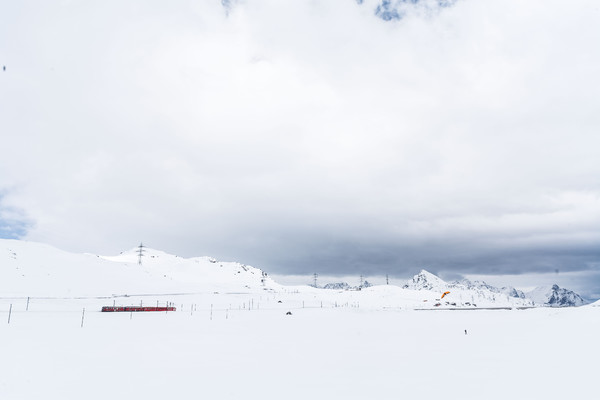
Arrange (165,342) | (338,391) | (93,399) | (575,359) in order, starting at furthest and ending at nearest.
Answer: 1. (165,342)
2. (575,359)
3. (338,391)
4. (93,399)

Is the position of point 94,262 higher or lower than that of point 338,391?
higher

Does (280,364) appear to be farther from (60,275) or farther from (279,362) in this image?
(60,275)

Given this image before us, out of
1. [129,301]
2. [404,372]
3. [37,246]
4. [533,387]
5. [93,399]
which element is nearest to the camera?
[93,399]

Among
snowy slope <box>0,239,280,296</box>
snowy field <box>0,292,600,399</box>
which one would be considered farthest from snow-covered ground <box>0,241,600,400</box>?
snowy slope <box>0,239,280,296</box>

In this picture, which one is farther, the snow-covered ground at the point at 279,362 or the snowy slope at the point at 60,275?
the snowy slope at the point at 60,275

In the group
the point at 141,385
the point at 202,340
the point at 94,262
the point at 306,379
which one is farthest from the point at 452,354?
the point at 94,262

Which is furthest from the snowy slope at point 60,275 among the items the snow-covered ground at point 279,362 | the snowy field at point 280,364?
the snowy field at point 280,364

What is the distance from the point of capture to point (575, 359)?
30.5 m

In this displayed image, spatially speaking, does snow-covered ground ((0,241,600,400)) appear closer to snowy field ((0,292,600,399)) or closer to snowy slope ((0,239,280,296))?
snowy field ((0,292,600,399))

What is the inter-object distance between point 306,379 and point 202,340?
16426mm

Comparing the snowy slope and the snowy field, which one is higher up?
the snowy slope

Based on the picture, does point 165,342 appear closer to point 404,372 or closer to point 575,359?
point 404,372

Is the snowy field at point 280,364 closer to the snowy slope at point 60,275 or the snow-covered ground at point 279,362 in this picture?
the snow-covered ground at point 279,362

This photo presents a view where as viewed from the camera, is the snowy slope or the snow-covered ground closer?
the snow-covered ground
